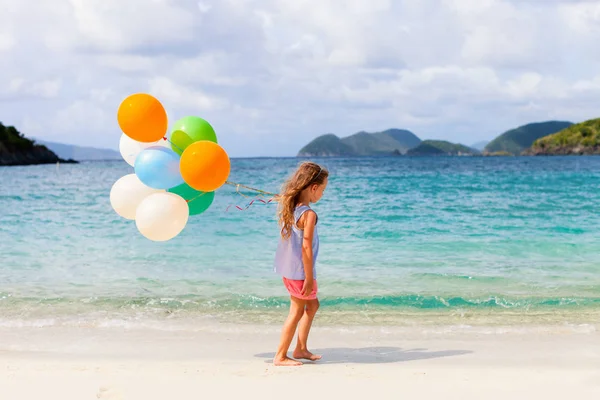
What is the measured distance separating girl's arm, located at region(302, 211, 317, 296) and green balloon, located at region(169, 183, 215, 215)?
107 cm

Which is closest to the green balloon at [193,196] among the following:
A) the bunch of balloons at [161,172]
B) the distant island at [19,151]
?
the bunch of balloons at [161,172]

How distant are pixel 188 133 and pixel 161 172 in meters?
0.56

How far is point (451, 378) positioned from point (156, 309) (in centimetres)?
363

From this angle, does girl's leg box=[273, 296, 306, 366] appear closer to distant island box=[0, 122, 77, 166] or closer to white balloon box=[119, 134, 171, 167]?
white balloon box=[119, 134, 171, 167]

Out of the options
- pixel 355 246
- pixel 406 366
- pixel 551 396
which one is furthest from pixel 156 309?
pixel 355 246

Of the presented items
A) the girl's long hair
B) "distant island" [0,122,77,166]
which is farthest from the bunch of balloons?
"distant island" [0,122,77,166]

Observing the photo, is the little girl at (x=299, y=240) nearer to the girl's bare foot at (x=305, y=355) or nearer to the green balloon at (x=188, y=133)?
the girl's bare foot at (x=305, y=355)

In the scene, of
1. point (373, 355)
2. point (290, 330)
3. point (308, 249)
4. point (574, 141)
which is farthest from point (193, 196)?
point (574, 141)

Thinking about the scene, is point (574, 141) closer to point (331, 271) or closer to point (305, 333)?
Result: point (331, 271)

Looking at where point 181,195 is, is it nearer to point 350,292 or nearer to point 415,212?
point 350,292

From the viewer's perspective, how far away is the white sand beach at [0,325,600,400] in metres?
3.81

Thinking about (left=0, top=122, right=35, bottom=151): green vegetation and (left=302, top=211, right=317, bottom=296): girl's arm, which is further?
(left=0, top=122, right=35, bottom=151): green vegetation

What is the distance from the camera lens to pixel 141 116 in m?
4.58

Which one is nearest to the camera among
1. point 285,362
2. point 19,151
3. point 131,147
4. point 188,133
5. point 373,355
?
point 285,362
